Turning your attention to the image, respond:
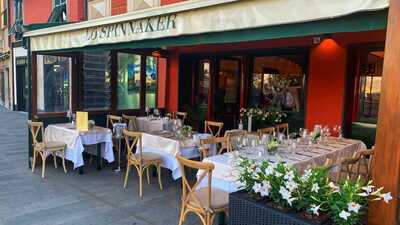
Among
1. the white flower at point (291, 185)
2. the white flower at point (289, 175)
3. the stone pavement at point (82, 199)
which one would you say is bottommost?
the stone pavement at point (82, 199)

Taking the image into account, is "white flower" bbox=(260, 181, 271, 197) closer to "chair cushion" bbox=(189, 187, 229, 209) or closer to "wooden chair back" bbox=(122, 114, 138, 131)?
"chair cushion" bbox=(189, 187, 229, 209)

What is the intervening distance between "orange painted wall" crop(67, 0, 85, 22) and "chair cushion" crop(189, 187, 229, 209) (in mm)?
9242

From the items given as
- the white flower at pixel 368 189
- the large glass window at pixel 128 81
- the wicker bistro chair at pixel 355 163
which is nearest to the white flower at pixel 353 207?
the white flower at pixel 368 189

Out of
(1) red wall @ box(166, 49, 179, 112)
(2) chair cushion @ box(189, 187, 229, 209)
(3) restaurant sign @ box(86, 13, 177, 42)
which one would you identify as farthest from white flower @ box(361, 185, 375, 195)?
(1) red wall @ box(166, 49, 179, 112)

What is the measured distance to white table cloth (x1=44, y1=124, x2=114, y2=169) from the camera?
5328 millimetres

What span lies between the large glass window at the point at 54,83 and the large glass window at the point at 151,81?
2.11 m

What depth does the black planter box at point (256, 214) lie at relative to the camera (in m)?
2.15

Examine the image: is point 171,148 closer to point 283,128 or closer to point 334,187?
point 283,128

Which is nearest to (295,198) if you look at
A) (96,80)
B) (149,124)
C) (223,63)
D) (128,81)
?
(149,124)

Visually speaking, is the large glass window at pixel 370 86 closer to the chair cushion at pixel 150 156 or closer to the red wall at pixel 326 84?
the red wall at pixel 326 84

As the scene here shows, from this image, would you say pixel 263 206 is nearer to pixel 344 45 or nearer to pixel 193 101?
pixel 344 45

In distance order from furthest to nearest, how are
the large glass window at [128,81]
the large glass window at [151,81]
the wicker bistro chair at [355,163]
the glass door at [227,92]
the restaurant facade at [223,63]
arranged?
the large glass window at [151,81] < the large glass window at [128,81] < the glass door at [227,92] < the wicker bistro chair at [355,163] < the restaurant facade at [223,63]

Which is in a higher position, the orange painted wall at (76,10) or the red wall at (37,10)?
the red wall at (37,10)

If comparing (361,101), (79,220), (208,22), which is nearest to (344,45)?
(361,101)
